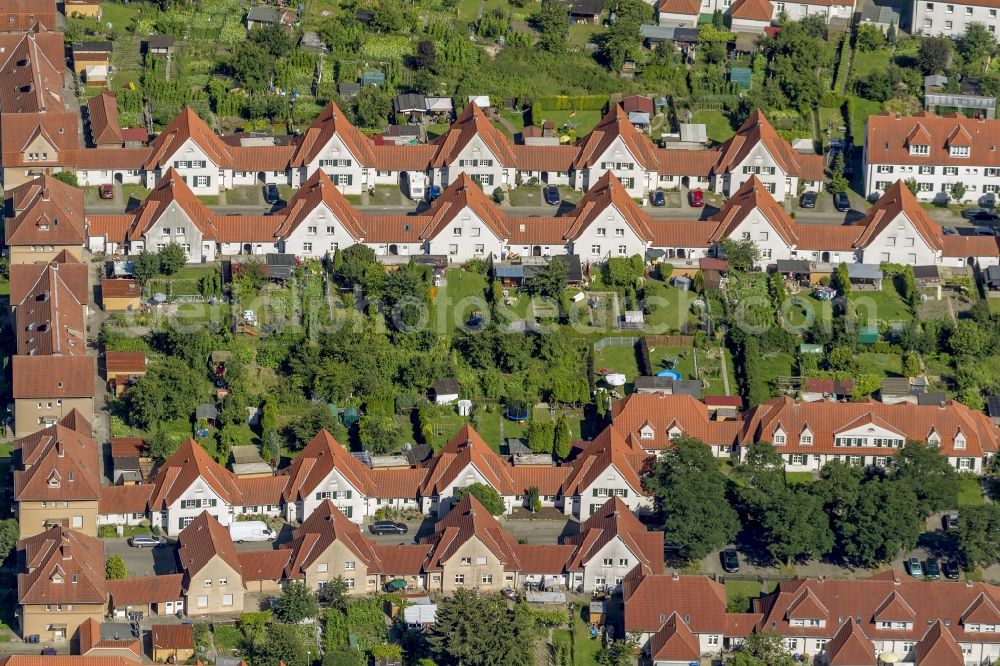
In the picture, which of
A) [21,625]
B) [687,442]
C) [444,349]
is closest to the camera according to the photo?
[21,625]

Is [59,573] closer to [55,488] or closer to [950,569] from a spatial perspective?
[55,488]

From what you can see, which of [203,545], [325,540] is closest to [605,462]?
[325,540]

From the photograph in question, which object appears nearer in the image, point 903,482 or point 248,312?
point 903,482

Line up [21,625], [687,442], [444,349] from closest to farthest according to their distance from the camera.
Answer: [21,625], [687,442], [444,349]

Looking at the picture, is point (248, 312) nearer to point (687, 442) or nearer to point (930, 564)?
point (687, 442)

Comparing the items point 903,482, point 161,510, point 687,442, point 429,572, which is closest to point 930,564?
point 903,482

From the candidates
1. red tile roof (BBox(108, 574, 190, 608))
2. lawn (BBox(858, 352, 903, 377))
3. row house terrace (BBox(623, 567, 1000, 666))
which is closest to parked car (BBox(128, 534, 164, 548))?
red tile roof (BBox(108, 574, 190, 608))

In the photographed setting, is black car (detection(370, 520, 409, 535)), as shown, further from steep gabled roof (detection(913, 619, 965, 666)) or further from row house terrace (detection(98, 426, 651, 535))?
steep gabled roof (detection(913, 619, 965, 666))
